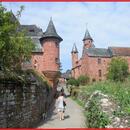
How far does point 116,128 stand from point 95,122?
8.74 feet

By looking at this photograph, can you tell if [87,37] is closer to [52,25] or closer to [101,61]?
[101,61]

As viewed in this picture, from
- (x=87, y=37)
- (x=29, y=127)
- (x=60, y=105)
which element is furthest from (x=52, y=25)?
(x=87, y=37)

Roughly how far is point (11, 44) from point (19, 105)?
8.00ft

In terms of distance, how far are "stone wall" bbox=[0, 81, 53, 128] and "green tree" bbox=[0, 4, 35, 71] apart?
1.05 metres

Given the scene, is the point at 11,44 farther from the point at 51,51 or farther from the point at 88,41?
the point at 88,41

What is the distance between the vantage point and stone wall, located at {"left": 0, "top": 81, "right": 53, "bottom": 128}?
37.7 feet

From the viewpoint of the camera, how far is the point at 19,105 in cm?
1316

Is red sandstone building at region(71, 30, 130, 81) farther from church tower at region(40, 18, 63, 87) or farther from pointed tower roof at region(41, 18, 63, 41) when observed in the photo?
church tower at region(40, 18, 63, 87)

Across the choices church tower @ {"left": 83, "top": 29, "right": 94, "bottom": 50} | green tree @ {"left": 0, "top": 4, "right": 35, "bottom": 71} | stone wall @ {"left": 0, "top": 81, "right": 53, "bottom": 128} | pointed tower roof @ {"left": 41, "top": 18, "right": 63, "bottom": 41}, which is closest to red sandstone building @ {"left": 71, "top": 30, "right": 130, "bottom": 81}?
church tower @ {"left": 83, "top": 29, "right": 94, "bottom": 50}

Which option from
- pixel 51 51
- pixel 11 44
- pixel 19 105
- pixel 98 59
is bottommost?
pixel 19 105

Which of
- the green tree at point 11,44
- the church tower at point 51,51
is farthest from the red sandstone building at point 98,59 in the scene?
the green tree at point 11,44

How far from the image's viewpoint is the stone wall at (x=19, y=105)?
1148cm

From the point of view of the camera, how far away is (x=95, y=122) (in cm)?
1301

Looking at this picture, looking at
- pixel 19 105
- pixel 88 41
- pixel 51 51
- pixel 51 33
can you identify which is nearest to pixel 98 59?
pixel 88 41
